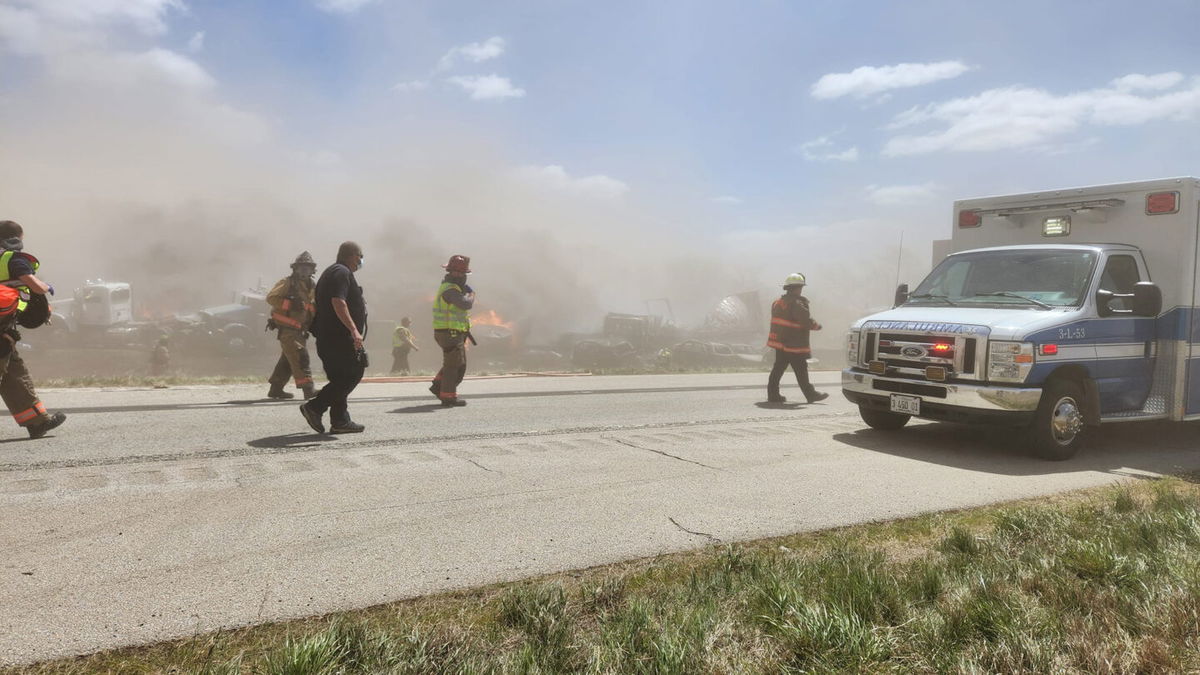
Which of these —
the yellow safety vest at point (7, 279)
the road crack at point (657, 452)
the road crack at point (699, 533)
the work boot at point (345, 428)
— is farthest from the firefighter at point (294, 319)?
the road crack at point (699, 533)

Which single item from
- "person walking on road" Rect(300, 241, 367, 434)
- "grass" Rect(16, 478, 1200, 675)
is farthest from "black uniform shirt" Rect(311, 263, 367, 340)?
"grass" Rect(16, 478, 1200, 675)

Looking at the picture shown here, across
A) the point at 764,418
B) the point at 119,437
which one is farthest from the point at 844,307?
the point at 119,437

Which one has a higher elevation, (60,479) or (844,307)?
(844,307)

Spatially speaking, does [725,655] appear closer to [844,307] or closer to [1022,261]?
[1022,261]

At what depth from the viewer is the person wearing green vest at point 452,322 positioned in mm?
9352

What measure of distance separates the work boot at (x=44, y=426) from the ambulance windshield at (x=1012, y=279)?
784 centimetres

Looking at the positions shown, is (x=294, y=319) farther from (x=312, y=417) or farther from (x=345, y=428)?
(x=312, y=417)

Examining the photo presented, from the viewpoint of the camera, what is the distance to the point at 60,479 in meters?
5.09

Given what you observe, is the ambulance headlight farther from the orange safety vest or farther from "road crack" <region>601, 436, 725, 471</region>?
the orange safety vest

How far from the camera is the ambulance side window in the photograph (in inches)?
278

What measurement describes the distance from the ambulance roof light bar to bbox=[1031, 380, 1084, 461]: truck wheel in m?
1.90

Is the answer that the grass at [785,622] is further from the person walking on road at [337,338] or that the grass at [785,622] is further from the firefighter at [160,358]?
the firefighter at [160,358]

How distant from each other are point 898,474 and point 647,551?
2920mm

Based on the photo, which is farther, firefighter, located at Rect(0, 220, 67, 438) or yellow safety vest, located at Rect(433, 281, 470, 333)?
yellow safety vest, located at Rect(433, 281, 470, 333)
